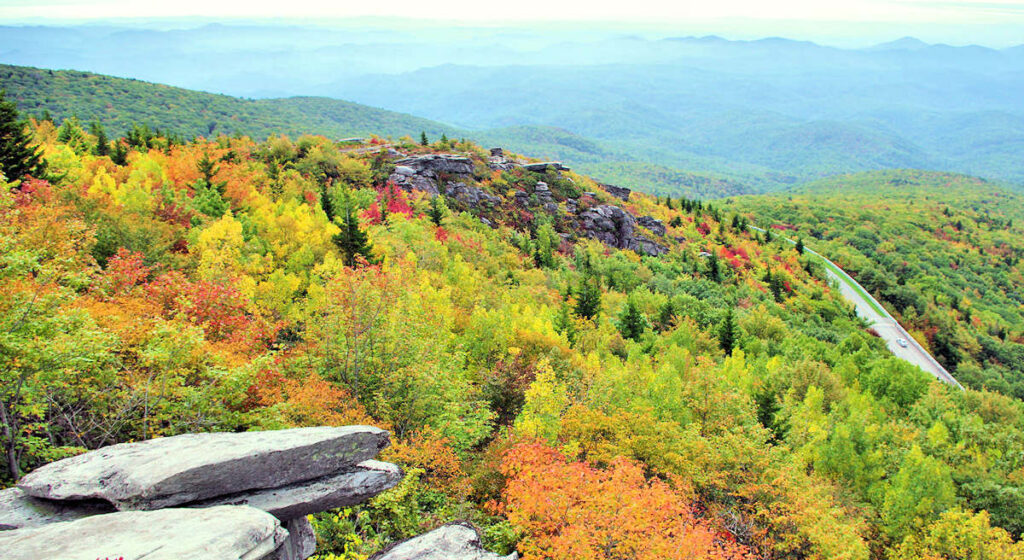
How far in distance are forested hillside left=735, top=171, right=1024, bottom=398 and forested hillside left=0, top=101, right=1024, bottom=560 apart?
4987cm

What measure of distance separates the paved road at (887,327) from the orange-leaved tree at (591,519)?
205 ft

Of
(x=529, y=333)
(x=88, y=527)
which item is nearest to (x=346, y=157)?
(x=529, y=333)

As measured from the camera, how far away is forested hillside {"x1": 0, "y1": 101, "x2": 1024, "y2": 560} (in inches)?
608

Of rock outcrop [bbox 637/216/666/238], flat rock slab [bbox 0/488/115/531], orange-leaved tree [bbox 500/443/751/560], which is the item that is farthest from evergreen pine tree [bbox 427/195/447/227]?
flat rock slab [bbox 0/488/115/531]

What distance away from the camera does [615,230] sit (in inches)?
3457

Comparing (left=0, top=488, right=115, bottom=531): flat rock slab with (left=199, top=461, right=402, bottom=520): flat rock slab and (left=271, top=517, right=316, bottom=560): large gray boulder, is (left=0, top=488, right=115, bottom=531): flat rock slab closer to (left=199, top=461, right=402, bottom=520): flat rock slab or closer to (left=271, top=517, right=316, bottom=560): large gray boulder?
(left=199, top=461, right=402, bottom=520): flat rock slab

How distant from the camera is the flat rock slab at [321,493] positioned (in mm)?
12903

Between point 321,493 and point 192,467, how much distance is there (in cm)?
322

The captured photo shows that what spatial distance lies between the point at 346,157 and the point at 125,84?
15835cm

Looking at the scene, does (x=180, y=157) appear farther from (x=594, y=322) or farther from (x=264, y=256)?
(x=594, y=322)

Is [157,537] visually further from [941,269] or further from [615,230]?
[941,269]

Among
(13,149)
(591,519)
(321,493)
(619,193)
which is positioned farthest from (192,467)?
(619,193)

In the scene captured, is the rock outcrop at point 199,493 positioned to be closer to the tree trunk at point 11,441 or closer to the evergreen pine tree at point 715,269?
the tree trunk at point 11,441

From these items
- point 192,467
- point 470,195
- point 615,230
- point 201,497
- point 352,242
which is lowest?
point 615,230
